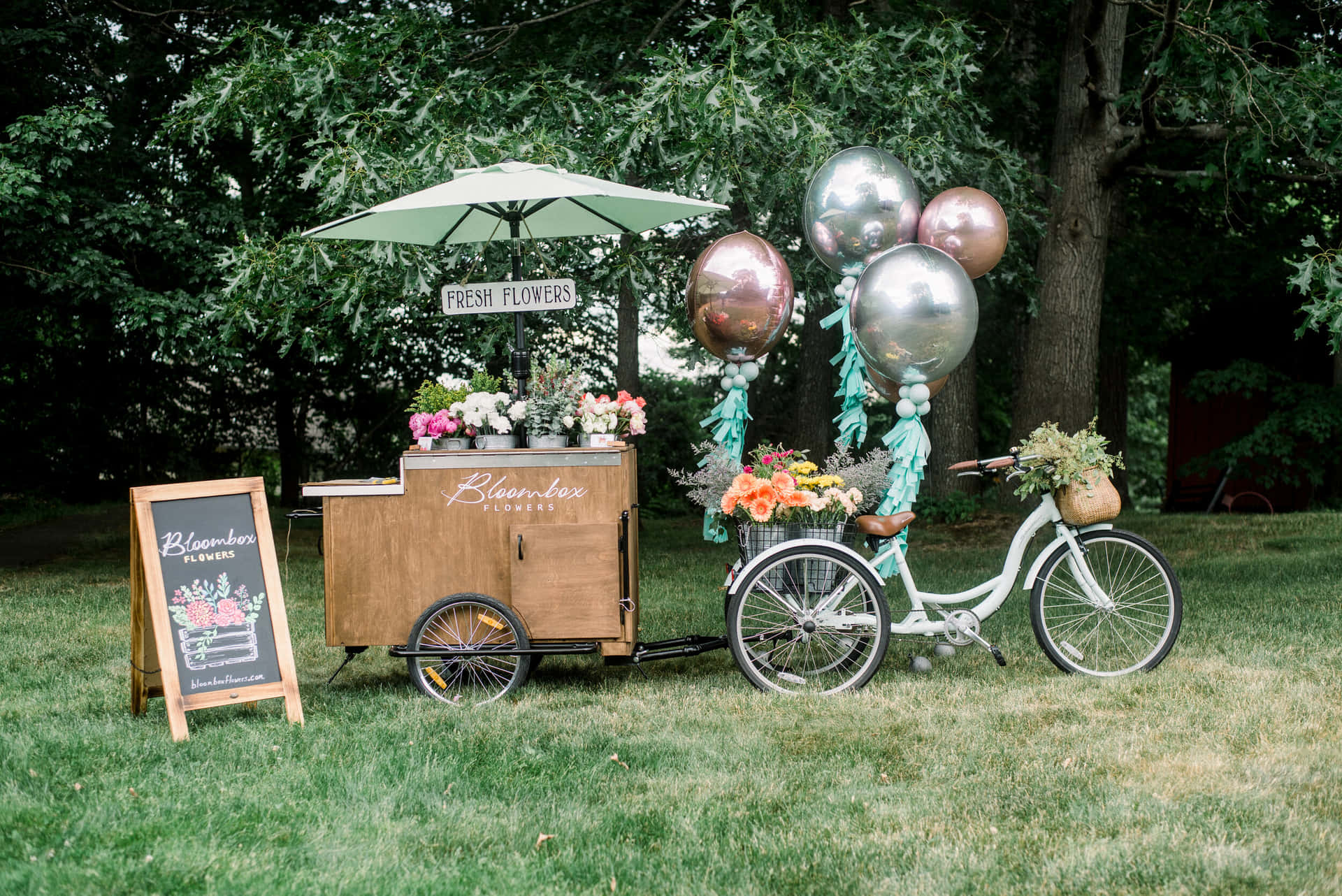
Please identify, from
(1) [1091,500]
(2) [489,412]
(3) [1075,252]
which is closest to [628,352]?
(3) [1075,252]

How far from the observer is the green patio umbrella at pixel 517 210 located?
546 centimetres

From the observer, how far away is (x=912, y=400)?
19.4 feet

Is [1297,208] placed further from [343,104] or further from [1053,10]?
[343,104]

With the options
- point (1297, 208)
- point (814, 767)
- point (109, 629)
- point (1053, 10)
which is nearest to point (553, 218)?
point (814, 767)

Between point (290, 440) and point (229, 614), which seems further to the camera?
point (290, 440)

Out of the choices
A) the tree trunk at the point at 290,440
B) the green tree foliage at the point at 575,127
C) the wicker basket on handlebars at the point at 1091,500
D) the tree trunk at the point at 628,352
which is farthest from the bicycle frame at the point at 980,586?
the tree trunk at the point at 290,440

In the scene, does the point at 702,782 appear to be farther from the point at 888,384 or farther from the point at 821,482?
the point at 888,384

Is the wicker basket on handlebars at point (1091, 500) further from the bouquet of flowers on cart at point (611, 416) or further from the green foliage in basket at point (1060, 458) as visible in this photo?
the bouquet of flowers on cart at point (611, 416)

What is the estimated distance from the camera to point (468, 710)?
16.6ft

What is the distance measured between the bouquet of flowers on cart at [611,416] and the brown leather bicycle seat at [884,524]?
111 cm

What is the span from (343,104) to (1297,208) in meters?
11.6

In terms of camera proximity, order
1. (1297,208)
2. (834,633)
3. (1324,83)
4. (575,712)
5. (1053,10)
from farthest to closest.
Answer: (1297,208) < (1053,10) < (1324,83) < (834,633) < (575,712)

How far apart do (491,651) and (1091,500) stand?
2.78 metres

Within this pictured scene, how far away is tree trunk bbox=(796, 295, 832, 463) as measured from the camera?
13539 millimetres
